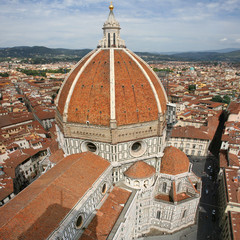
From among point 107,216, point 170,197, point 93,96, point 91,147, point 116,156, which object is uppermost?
point 93,96

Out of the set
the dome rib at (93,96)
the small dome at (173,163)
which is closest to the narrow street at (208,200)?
the small dome at (173,163)

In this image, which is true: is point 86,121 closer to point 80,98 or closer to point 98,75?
point 80,98

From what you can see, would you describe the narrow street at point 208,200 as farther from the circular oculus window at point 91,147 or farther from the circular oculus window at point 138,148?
the circular oculus window at point 91,147

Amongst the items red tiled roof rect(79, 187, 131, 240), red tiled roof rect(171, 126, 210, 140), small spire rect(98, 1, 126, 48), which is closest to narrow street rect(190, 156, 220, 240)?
red tiled roof rect(171, 126, 210, 140)

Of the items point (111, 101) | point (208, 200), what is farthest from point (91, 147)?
point (208, 200)

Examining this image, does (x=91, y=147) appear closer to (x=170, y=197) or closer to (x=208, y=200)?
(x=170, y=197)


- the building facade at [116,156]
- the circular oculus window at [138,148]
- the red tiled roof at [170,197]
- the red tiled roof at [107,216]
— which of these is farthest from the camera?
the red tiled roof at [170,197]

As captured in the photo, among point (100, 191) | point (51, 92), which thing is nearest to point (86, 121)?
point (100, 191)

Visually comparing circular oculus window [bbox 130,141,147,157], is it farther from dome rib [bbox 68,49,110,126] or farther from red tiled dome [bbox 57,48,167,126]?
dome rib [bbox 68,49,110,126]
